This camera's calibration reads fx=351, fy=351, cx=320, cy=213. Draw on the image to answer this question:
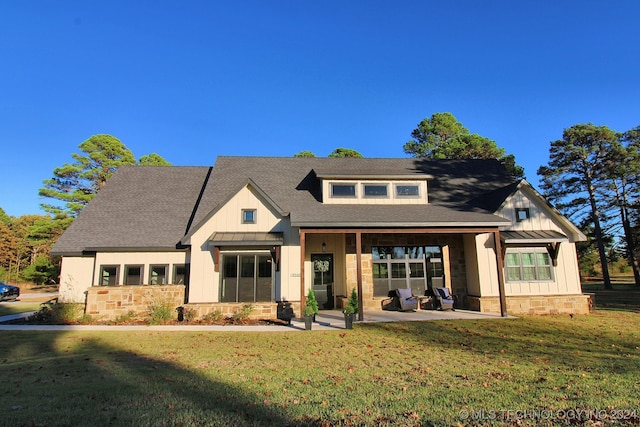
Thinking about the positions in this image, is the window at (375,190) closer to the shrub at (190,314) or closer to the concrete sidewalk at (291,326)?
the concrete sidewalk at (291,326)

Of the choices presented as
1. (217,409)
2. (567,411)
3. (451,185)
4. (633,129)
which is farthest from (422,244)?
(633,129)

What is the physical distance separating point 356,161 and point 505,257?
9.29 metres

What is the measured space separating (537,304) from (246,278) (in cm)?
1222

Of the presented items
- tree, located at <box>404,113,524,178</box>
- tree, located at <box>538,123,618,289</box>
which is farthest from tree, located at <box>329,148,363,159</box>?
tree, located at <box>538,123,618,289</box>

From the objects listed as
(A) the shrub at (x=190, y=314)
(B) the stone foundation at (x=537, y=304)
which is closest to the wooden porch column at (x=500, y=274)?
(B) the stone foundation at (x=537, y=304)

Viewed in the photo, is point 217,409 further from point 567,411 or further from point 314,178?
point 314,178

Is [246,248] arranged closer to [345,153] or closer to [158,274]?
[158,274]

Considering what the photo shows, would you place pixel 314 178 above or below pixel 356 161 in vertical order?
below

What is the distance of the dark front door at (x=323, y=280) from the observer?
1585cm

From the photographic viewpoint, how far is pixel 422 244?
16281mm

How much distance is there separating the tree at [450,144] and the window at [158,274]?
2650cm

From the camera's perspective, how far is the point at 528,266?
15.4 meters

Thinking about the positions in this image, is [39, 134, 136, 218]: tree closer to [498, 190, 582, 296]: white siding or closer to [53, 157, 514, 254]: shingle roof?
[53, 157, 514, 254]: shingle roof

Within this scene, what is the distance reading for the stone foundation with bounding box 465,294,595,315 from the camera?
575 inches
